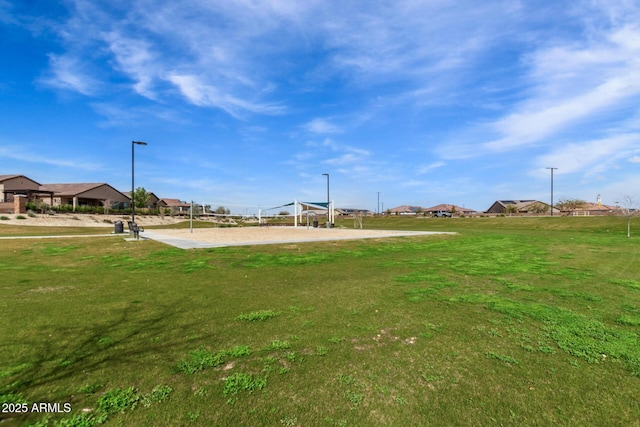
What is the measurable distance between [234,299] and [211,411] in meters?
3.55

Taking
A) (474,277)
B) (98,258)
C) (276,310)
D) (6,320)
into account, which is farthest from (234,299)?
(98,258)

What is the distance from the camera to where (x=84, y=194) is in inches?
2140

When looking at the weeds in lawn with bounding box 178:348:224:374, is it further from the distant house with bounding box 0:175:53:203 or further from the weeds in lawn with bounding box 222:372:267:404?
the distant house with bounding box 0:175:53:203

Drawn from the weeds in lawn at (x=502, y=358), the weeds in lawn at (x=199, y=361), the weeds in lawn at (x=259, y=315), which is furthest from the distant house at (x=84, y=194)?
the weeds in lawn at (x=502, y=358)

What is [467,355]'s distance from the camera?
379 centimetres

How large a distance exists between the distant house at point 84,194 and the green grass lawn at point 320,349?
187ft

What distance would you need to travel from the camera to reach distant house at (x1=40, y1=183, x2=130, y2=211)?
53.1 m

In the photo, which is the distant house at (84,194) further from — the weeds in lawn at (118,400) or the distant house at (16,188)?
the weeds in lawn at (118,400)

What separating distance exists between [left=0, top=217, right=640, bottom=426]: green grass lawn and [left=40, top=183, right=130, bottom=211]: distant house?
57.1m

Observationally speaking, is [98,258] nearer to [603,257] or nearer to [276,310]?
[276,310]

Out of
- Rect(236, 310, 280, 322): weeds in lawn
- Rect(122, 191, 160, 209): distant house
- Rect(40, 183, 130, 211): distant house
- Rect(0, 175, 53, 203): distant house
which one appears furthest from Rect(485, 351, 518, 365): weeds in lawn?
Rect(122, 191, 160, 209): distant house

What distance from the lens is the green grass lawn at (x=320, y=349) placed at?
277 centimetres

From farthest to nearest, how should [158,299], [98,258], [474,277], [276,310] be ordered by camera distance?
[98,258] → [474,277] → [158,299] → [276,310]

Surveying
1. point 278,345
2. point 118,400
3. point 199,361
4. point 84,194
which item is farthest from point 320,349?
point 84,194
